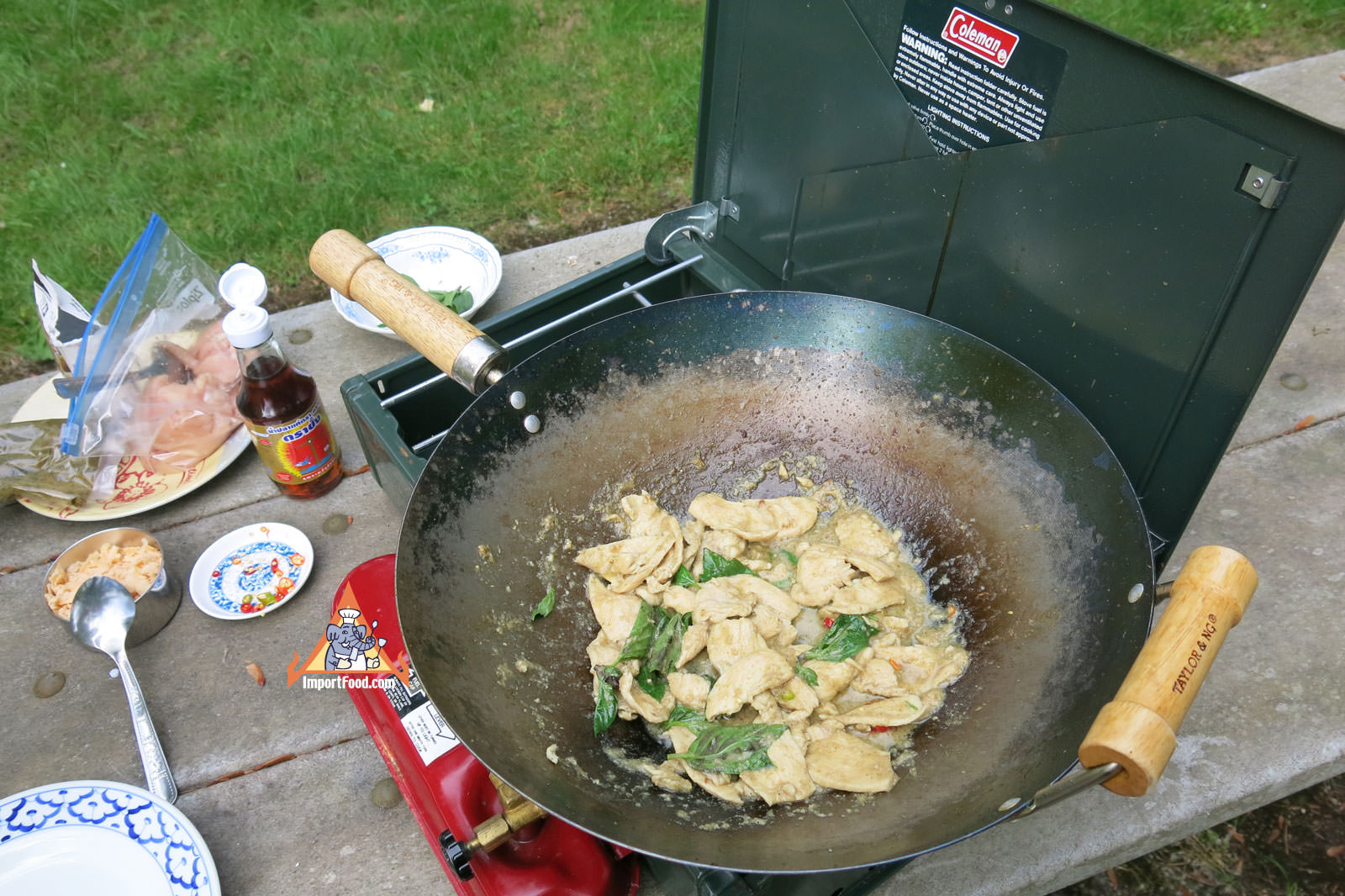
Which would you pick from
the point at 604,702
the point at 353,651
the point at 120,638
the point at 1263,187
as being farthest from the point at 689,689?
the point at 120,638

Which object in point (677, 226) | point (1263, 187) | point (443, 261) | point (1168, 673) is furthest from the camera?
point (443, 261)

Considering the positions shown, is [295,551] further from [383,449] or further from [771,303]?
[771,303]

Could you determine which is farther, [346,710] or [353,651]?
[346,710]

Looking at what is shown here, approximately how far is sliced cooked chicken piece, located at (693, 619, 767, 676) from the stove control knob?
53 centimetres

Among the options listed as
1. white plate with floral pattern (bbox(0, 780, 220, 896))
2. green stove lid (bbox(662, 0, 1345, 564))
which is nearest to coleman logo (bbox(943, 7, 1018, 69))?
green stove lid (bbox(662, 0, 1345, 564))

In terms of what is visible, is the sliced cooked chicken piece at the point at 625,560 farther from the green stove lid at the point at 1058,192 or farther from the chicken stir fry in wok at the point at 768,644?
the green stove lid at the point at 1058,192

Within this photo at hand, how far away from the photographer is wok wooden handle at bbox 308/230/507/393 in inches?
65.6

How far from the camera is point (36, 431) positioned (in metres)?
2.25

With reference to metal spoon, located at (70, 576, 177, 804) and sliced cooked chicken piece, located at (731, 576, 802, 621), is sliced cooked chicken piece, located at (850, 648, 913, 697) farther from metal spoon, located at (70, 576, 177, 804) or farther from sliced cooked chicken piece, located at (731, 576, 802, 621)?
metal spoon, located at (70, 576, 177, 804)

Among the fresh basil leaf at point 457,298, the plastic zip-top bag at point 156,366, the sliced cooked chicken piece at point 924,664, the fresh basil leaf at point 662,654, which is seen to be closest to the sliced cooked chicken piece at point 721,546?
the fresh basil leaf at point 662,654

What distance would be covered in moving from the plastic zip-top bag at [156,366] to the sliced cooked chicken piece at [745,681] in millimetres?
1716

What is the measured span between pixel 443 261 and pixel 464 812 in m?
1.97

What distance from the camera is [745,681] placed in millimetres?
1543

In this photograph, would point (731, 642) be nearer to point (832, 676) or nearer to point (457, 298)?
point (832, 676)
